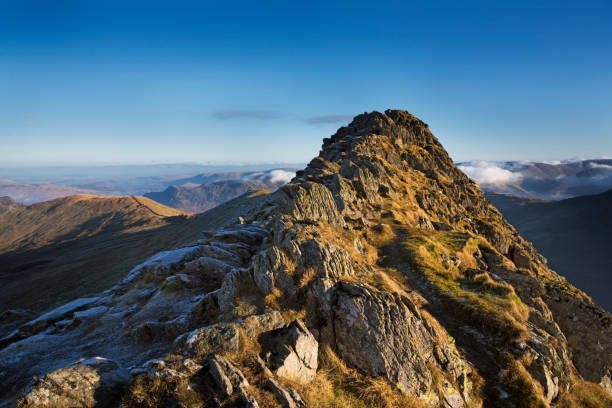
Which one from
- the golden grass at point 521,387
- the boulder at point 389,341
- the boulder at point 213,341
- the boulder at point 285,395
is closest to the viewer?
the boulder at point 285,395

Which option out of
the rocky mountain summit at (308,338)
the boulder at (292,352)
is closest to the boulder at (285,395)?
the rocky mountain summit at (308,338)

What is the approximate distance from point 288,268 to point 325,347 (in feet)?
13.4

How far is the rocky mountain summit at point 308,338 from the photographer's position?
886 cm

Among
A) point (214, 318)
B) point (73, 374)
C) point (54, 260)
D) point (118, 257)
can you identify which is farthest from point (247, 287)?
point (54, 260)

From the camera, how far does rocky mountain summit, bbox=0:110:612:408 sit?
8.86m

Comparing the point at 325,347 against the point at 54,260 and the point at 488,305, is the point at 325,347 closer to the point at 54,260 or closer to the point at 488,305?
the point at 488,305

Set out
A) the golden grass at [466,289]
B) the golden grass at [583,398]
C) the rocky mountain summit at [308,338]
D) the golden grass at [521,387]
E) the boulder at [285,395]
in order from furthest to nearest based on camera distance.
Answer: the golden grass at [466,289] → the golden grass at [583,398] → the golden grass at [521,387] → the rocky mountain summit at [308,338] → the boulder at [285,395]

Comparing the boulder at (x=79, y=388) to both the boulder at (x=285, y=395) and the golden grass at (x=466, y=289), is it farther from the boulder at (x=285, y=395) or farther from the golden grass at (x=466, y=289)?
the golden grass at (x=466, y=289)

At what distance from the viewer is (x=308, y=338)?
35.3 ft

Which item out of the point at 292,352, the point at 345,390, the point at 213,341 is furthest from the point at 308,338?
the point at 213,341

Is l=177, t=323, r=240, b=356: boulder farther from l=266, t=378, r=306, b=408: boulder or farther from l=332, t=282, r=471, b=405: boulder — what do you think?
l=332, t=282, r=471, b=405: boulder

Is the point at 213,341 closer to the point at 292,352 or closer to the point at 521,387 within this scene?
the point at 292,352

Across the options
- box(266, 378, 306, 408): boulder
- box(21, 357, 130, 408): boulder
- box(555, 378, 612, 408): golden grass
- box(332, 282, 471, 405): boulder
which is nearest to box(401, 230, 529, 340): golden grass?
box(555, 378, 612, 408): golden grass

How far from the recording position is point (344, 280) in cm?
1379
